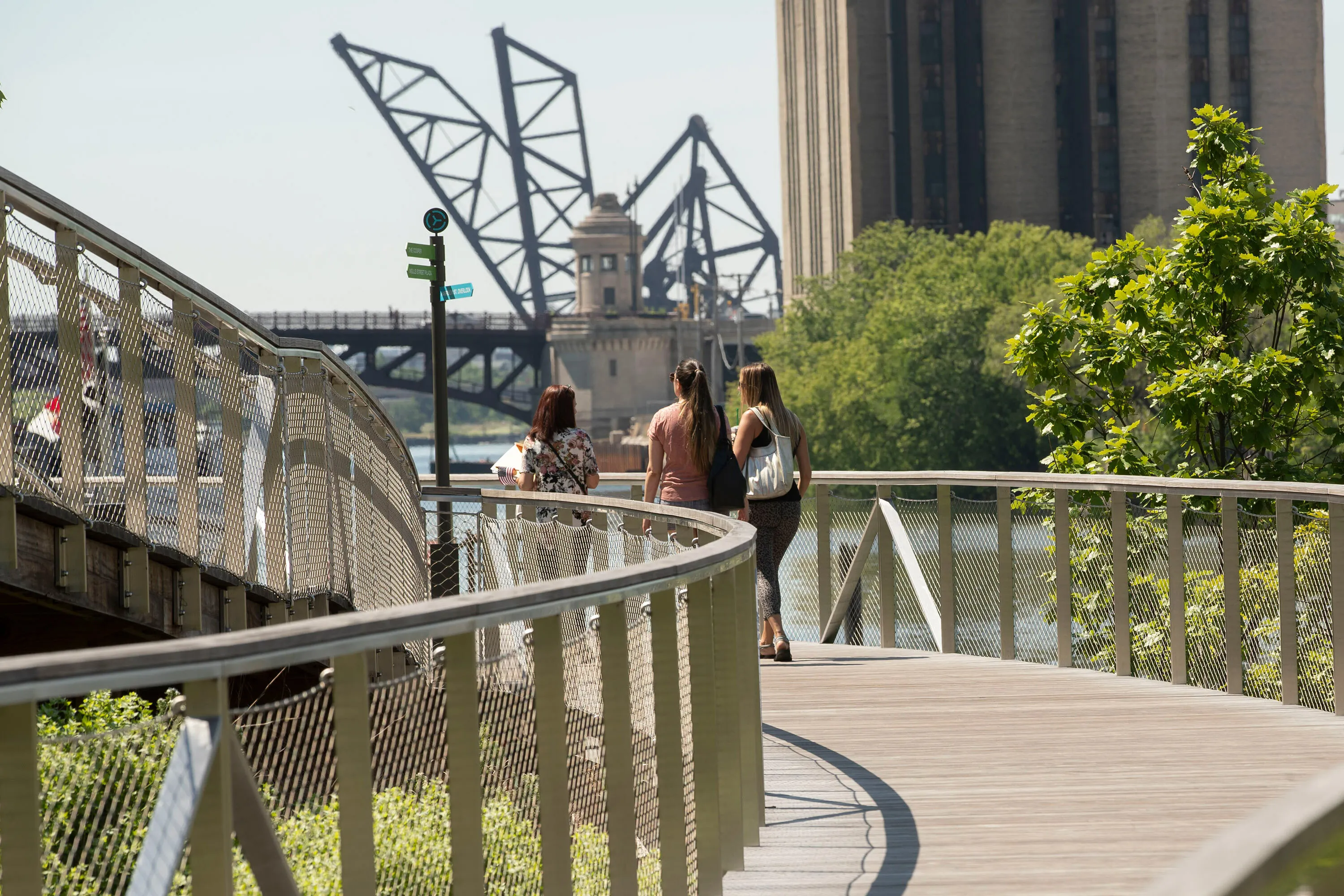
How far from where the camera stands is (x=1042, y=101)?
8094 centimetres

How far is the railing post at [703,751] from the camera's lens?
13.6ft

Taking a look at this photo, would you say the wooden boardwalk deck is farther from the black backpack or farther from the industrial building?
the industrial building

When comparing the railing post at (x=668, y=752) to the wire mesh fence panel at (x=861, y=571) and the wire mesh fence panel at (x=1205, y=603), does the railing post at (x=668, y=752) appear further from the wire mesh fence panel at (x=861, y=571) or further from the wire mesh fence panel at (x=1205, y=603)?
the wire mesh fence panel at (x=861, y=571)

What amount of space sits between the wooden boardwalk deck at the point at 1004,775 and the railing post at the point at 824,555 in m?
0.94

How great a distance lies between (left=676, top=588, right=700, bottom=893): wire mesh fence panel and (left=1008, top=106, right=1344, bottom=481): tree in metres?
8.58

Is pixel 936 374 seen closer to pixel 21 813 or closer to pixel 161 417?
pixel 161 417

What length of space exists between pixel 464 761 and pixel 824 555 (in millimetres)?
6423

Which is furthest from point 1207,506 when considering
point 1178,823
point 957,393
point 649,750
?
point 957,393

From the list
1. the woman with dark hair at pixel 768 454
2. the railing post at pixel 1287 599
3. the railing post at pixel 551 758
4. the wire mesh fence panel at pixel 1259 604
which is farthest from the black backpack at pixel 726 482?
the railing post at pixel 551 758

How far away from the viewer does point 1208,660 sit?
24.9ft

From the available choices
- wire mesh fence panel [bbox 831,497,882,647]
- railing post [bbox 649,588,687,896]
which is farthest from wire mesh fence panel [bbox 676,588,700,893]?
wire mesh fence panel [bbox 831,497,882,647]

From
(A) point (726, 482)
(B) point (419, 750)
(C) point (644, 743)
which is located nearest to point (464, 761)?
(B) point (419, 750)

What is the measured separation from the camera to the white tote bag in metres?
7.92

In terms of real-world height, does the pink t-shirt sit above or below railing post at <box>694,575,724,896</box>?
above
